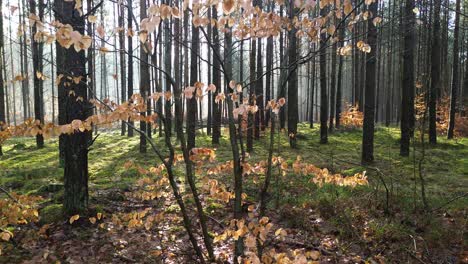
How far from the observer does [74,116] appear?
5.48 m

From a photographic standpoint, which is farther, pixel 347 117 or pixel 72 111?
pixel 347 117

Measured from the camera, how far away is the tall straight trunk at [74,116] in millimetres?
5430

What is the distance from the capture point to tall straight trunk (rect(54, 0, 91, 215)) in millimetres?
5430

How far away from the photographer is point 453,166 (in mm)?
10422

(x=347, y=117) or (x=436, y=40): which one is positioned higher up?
(x=436, y=40)

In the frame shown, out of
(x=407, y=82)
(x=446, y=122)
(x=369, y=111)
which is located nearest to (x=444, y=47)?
(x=446, y=122)

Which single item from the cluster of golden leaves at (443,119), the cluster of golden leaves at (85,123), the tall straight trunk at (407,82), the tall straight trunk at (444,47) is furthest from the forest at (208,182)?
the cluster of golden leaves at (443,119)

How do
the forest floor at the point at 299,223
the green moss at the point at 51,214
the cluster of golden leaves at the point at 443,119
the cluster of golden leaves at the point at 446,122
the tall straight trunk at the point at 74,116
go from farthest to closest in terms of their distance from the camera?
the cluster of golden leaves at the point at 446,122, the cluster of golden leaves at the point at 443,119, the green moss at the point at 51,214, the tall straight trunk at the point at 74,116, the forest floor at the point at 299,223

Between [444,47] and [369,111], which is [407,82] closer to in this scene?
[369,111]

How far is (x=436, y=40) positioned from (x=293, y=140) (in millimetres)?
7513

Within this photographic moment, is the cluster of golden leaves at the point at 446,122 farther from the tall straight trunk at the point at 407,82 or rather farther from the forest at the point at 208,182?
the forest at the point at 208,182

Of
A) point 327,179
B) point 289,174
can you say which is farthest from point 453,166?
point 327,179

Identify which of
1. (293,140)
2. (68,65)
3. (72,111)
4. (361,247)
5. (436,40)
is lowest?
(361,247)

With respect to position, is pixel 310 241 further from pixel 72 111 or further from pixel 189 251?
pixel 72 111
